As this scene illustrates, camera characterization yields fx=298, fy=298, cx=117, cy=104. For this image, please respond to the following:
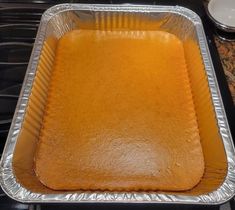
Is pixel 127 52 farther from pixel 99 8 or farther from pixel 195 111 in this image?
pixel 195 111

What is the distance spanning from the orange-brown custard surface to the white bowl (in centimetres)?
15

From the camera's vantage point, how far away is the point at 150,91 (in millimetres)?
928

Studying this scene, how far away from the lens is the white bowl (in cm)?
102

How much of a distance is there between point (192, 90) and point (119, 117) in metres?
0.25

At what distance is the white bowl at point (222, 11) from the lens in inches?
40.1

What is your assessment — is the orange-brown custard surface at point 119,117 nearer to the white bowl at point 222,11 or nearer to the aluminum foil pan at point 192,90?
the aluminum foil pan at point 192,90

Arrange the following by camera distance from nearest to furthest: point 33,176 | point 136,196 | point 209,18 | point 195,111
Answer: point 136,196, point 33,176, point 195,111, point 209,18

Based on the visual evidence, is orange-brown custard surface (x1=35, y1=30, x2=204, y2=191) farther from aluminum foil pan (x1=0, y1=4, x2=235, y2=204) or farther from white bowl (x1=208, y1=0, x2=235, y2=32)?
white bowl (x1=208, y1=0, x2=235, y2=32)

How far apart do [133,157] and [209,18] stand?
1.82 ft

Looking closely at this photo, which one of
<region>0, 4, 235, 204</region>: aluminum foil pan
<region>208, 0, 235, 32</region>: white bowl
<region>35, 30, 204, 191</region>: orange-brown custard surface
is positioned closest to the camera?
<region>0, 4, 235, 204</region>: aluminum foil pan

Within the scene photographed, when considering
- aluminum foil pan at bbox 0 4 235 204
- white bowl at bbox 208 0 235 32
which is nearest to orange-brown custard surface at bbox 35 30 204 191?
aluminum foil pan at bbox 0 4 235 204

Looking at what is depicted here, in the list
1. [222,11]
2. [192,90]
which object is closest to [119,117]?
[192,90]

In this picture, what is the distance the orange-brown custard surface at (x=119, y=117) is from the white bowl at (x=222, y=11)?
0.50 feet

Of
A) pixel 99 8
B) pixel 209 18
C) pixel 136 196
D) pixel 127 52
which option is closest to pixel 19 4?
pixel 99 8
